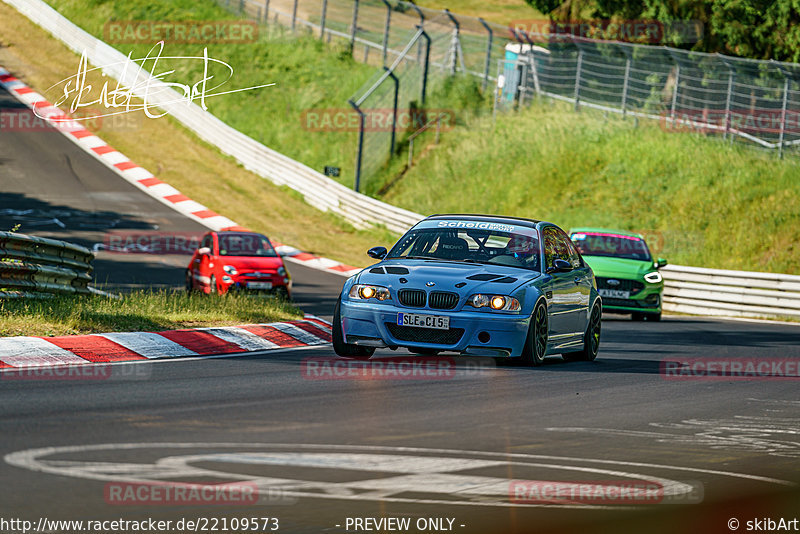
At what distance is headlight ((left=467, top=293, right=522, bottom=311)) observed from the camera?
A: 1151cm

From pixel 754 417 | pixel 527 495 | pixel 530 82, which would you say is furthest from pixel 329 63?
pixel 527 495

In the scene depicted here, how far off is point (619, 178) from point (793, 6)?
8871 mm

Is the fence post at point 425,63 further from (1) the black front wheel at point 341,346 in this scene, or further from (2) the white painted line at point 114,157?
(1) the black front wheel at point 341,346

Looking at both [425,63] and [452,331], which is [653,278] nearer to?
[452,331]

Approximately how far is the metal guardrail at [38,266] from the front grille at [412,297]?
5097 millimetres

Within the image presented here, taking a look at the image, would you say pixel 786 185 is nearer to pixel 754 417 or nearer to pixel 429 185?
pixel 429 185

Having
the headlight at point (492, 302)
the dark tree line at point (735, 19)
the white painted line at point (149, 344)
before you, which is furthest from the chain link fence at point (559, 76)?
the white painted line at point (149, 344)

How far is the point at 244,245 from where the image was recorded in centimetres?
2336

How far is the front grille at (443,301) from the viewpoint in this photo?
11.5 m

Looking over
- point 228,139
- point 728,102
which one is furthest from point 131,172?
point 728,102

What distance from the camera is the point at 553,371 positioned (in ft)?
40.6
